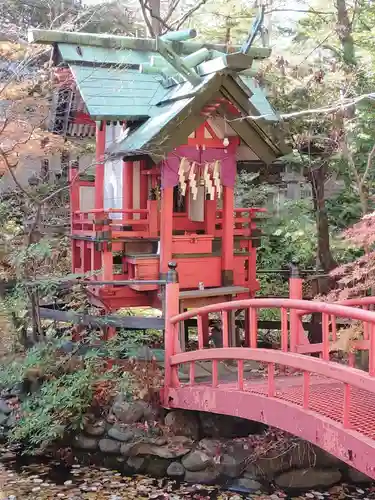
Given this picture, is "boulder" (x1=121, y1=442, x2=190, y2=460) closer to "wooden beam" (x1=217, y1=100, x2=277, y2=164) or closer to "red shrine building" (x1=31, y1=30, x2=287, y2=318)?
"red shrine building" (x1=31, y1=30, x2=287, y2=318)

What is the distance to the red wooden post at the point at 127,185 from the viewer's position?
27.7 feet

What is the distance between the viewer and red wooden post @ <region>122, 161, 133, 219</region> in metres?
8.43

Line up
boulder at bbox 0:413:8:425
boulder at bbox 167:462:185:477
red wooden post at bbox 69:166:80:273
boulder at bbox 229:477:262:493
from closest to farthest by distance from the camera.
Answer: boulder at bbox 229:477:262:493
boulder at bbox 167:462:185:477
boulder at bbox 0:413:8:425
red wooden post at bbox 69:166:80:273

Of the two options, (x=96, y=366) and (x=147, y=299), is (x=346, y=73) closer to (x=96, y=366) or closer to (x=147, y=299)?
(x=147, y=299)

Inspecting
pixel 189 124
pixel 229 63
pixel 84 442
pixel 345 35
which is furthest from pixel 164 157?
pixel 345 35

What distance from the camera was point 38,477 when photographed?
21.7 ft

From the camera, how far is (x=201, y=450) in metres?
6.64

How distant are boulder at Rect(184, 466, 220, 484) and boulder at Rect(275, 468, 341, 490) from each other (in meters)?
0.71

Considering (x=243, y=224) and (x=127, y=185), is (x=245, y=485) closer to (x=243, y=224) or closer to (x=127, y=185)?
(x=243, y=224)

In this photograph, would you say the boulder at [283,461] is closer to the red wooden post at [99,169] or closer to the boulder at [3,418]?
the boulder at [3,418]

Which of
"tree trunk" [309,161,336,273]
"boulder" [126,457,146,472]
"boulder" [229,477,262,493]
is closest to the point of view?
"boulder" [229,477,262,493]

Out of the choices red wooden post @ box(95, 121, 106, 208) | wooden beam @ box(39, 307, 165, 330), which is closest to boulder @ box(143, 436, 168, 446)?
wooden beam @ box(39, 307, 165, 330)

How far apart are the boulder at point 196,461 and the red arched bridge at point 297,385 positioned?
Result: 22.2 inches

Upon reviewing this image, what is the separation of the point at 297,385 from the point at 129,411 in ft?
7.11
